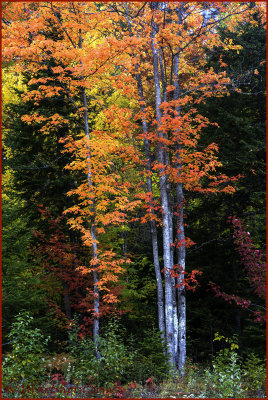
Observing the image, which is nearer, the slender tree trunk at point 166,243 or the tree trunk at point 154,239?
the slender tree trunk at point 166,243

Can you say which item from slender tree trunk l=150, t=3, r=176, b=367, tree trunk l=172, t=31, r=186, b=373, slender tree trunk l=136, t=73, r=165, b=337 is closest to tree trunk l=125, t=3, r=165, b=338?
slender tree trunk l=136, t=73, r=165, b=337

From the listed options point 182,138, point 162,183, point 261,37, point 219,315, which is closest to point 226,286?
point 219,315

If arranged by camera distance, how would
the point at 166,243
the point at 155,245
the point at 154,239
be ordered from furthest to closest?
the point at 154,239
the point at 155,245
the point at 166,243

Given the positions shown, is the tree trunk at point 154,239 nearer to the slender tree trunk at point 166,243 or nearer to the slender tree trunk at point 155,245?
the slender tree trunk at point 155,245

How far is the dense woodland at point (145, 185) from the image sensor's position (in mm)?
10383

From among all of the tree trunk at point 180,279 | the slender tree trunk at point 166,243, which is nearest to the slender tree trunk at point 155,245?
the slender tree trunk at point 166,243

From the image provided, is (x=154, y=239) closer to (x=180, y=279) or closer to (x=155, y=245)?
(x=155, y=245)

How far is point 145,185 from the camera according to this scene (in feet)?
41.9

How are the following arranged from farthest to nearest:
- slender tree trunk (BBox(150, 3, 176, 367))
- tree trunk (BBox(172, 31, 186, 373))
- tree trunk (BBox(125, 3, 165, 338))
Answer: tree trunk (BBox(125, 3, 165, 338)), tree trunk (BBox(172, 31, 186, 373)), slender tree trunk (BBox(150, 3, 176, 367))

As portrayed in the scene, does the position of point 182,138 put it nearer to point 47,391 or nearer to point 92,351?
point 92,351

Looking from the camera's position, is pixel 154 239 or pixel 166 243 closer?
pixel 166 243

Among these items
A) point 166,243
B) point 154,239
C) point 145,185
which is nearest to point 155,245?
point 154,239

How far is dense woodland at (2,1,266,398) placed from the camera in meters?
10.4

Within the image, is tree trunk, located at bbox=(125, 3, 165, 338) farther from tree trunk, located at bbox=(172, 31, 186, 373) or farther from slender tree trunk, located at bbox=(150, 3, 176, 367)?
tree trunk, located at bbox=(172, 31, 186, 373)
